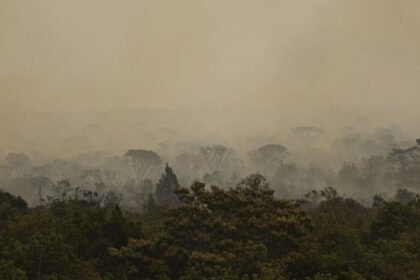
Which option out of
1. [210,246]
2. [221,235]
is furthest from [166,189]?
[210,246]

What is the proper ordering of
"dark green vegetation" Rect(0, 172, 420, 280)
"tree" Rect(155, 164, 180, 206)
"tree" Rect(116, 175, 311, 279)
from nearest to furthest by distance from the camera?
1. "dark green vegetation" Rect(0, 172, 420, 280)
2. "tree" Rect(116, 175, 311, 279)
3. "tree" Rect(155, 164, 180, 206)

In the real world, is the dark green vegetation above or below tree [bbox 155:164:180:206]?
below

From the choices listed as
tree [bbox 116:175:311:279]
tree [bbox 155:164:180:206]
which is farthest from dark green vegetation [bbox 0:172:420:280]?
tree [bbox 155:164:180:206]

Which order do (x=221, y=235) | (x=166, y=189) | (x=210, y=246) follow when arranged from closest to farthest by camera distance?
1. (x=210, y=246)
2. (x=221, y=235)
3. (x=166, y=189)

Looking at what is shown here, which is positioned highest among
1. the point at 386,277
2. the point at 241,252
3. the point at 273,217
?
the point at 273,217

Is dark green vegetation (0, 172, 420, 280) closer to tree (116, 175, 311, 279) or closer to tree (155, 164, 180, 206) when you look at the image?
tree (116, 175, 311, 279)

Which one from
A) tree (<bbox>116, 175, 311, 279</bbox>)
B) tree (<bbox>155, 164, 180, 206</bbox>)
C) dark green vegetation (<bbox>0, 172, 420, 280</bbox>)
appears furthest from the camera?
tree (<bbox>155, 164, 180, 206</bbox>)

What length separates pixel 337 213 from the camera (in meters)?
64.4

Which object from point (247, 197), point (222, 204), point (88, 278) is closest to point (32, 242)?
point (88, 278)

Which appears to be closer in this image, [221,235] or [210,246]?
[210,246]

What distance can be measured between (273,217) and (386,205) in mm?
17646

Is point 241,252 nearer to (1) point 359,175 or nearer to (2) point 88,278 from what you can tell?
(2) point 88,278

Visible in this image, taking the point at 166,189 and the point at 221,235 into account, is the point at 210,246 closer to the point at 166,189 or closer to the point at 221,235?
the point at 221,235

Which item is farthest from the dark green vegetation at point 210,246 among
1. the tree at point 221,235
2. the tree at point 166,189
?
the tree at point 166,189
